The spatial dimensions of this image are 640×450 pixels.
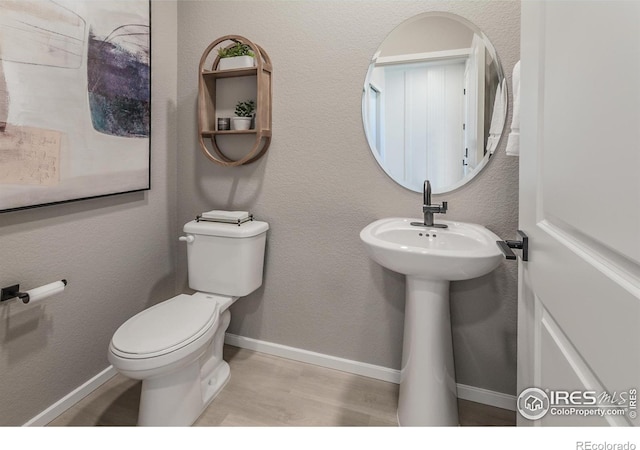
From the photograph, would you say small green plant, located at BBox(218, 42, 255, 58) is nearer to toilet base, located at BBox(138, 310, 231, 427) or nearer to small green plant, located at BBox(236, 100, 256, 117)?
small green plant, located at BBox(236, 100, 256, 117)

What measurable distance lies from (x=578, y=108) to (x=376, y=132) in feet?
4.09

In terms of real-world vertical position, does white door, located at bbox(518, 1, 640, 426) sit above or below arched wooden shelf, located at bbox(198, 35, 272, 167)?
below

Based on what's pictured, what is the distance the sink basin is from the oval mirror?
0.25 meters

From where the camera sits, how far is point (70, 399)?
167 centimetres

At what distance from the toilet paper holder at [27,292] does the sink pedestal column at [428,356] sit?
148 cm

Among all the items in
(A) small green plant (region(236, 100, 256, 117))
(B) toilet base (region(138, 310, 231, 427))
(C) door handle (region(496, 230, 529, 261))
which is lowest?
(B) toilet base (region(138, 310, 231, 427))

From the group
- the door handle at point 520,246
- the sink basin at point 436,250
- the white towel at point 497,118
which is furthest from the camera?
the white towel at point 497,118

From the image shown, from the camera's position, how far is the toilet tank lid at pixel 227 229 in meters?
1.86

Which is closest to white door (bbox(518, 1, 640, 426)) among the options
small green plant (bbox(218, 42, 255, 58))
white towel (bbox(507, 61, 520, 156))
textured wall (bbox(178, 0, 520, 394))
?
white towel (bbox(507, 61, 520, 156))

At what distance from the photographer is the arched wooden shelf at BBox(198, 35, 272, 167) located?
1892 mm

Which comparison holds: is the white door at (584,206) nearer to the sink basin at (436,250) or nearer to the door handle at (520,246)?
the door handle at (520,246)

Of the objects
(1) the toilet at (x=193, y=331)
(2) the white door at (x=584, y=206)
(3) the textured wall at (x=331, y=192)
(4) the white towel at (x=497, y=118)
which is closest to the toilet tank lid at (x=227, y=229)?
(1) the toilet at (x=193, y=331)

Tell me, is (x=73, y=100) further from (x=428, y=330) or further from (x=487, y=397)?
(x=487, y=397)
